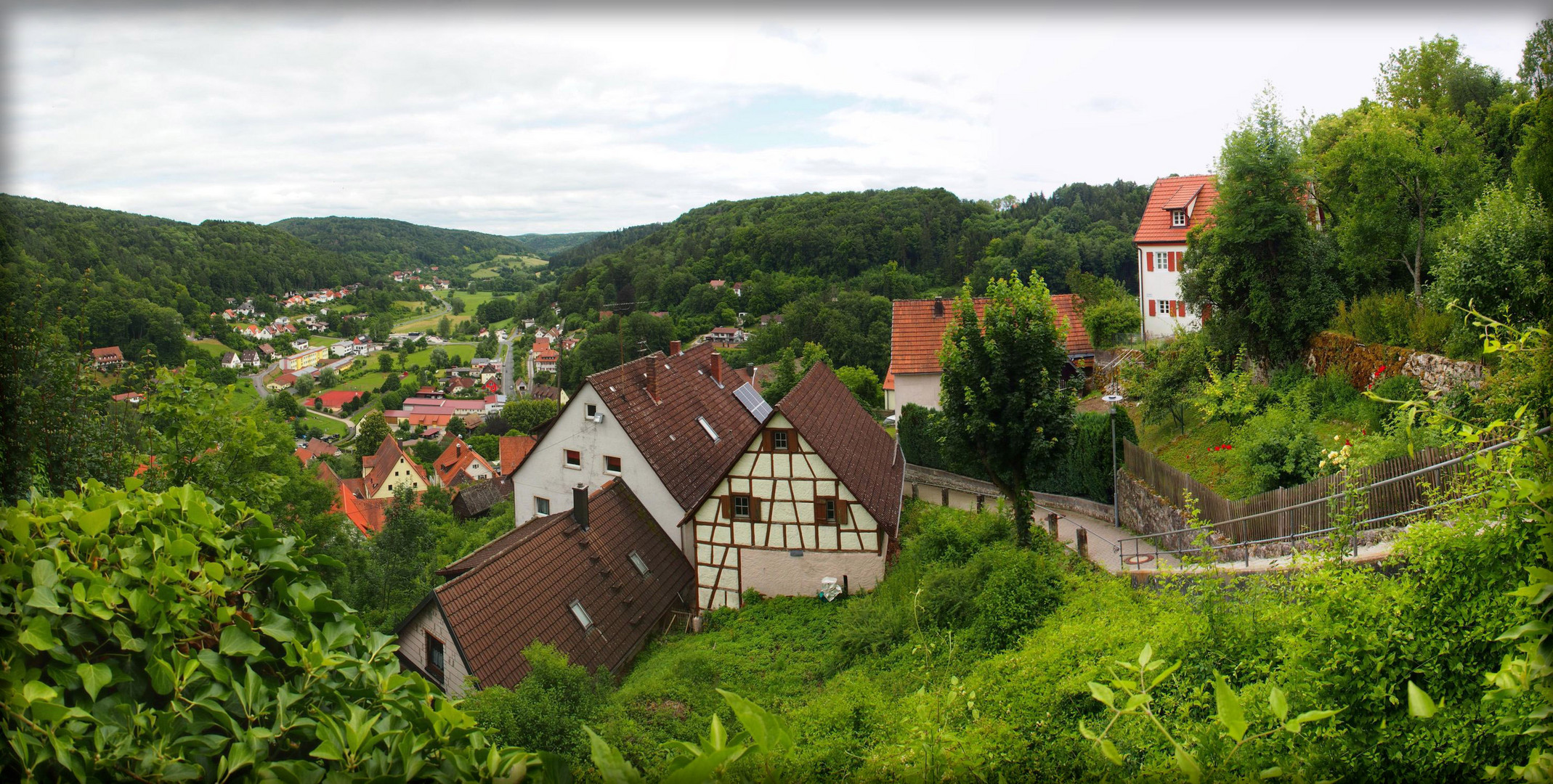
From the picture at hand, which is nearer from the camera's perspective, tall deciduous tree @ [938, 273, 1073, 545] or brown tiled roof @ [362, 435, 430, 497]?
tall deciduous tree @ [938, 273, 1073, 545]

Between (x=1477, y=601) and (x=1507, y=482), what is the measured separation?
3.07 feet

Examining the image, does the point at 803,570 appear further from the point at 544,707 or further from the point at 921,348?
the point at 921,348

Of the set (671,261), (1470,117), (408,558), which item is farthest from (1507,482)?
(671,261)

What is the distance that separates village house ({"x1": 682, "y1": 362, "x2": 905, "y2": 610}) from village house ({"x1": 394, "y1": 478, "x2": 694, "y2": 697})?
1061 millimetres

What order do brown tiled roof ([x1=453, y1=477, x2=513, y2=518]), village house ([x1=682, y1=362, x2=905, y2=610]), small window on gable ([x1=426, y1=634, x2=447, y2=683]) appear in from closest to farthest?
small window on gable ([x1=426, y1=634, x2=447, y2=683]) → village house ([x1=682, y1=362, x2=905, y2=610]) → brown tiled roof ([x1=453, y1=477, x2=513, y2=518])

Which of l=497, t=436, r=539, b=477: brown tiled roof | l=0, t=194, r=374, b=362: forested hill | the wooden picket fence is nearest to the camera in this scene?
l=0, t=194, r=374, b=362: forested hill

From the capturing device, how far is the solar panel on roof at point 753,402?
73.0 ft

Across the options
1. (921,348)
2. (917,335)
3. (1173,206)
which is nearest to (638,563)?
(921,348)

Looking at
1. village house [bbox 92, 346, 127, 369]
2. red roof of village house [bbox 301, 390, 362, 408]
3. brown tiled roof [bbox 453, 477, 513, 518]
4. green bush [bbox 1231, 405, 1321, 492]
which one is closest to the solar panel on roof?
green bush [bbox 1231, 405, 1321, 492]

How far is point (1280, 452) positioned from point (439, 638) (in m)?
13.8

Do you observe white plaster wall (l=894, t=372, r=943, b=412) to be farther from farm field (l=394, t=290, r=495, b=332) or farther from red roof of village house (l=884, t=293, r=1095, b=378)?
farm field (l=394, t=290, r=495, b=332)

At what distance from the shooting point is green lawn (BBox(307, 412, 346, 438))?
69125 mm

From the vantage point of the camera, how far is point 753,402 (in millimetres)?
22750

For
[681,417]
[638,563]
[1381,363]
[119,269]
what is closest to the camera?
[119,269]
